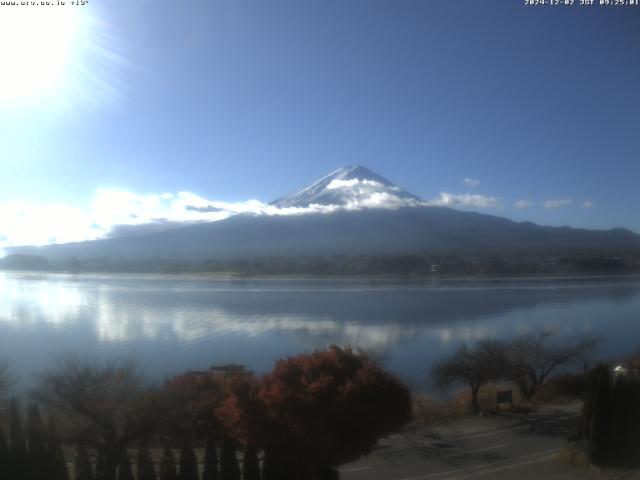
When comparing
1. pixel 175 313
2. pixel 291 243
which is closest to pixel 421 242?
pixel 291 243

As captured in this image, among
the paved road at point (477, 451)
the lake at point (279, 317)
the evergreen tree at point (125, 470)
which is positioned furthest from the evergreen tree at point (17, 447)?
the paved road at point (477, 451)

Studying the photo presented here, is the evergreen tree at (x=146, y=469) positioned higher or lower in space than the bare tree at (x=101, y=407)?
lower

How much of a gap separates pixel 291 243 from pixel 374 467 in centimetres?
2157

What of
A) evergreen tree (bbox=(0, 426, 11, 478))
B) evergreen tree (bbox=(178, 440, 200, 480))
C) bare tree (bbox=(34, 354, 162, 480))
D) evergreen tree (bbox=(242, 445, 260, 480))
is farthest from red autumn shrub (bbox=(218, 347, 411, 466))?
evergreen tree (bbox=(0, 426, 11, 478))

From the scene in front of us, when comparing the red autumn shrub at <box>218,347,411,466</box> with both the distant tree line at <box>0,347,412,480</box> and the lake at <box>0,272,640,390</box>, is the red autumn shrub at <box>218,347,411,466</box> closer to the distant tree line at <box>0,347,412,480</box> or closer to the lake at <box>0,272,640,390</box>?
the distant tree line at <box>0,347,412,480</box>

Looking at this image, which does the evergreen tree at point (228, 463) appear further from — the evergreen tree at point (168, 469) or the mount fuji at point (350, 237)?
the mount fuji at point (350, 237)

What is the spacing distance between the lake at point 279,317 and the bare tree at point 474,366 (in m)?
0.26

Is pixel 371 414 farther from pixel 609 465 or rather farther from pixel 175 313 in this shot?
pixel 175 313

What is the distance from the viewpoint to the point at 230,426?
716cm

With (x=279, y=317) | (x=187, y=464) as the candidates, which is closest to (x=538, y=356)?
A: (x=279, y=317)

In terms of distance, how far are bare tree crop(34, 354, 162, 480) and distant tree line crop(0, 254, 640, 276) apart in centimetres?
1082

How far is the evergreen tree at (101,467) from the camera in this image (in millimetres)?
6820

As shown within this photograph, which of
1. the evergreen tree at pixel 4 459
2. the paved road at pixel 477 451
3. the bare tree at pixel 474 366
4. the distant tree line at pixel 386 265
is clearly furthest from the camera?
the distant tree line at pixel 386 265

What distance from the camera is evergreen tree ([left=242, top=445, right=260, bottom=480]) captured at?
7055 millimetres
